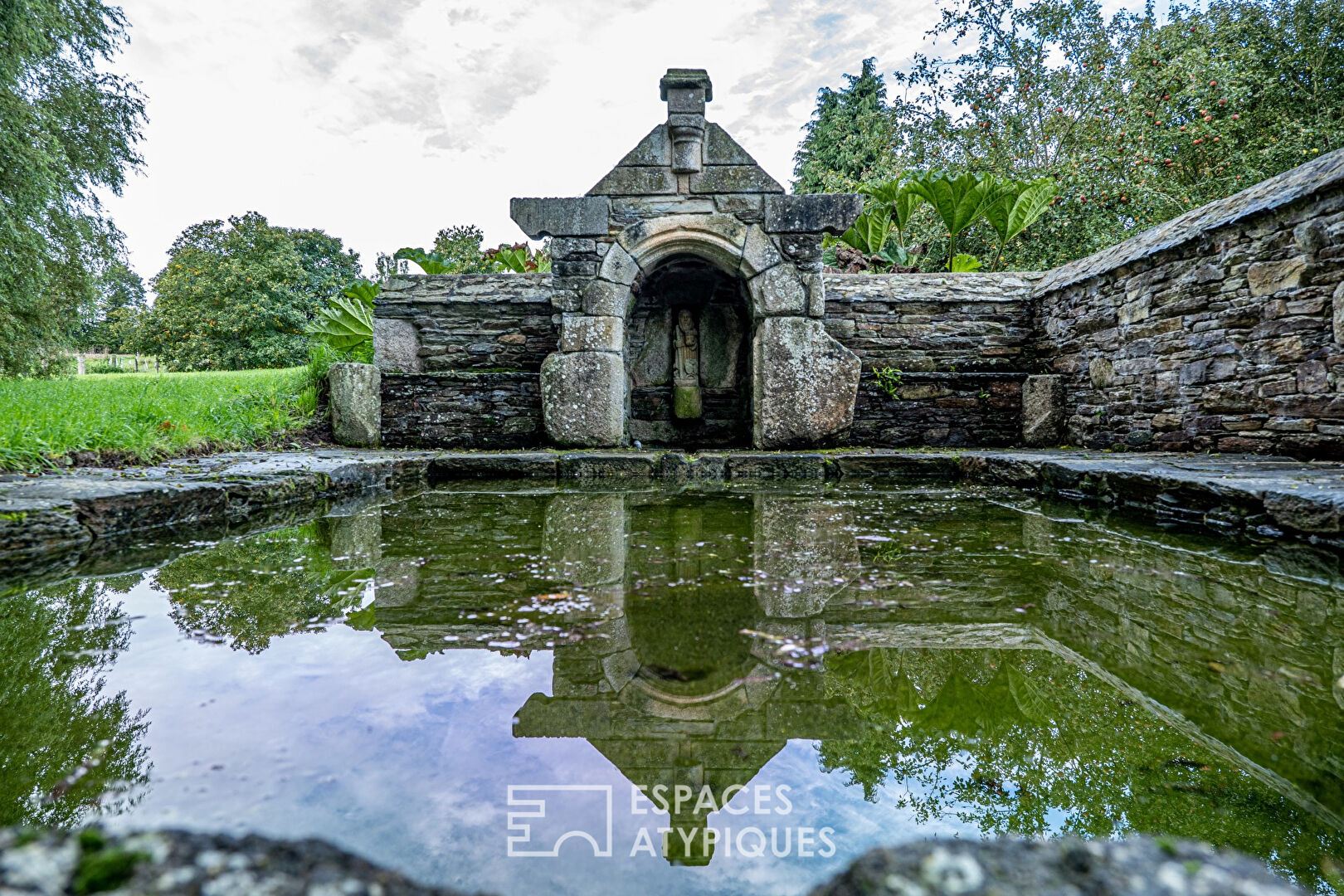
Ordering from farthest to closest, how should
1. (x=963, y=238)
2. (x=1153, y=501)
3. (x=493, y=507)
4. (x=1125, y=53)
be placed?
(x=1125, y=53)
(x=963, y=238)
(x=493, y=507)
(x=1153, y=501)

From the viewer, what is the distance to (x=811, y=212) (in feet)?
19.1

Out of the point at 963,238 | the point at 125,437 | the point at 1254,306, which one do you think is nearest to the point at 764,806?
the point at 125,437

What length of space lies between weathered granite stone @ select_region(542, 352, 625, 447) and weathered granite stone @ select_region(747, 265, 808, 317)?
1481mm

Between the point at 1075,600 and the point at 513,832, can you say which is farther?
the point at 1075,600

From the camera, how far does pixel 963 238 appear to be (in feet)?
39.1

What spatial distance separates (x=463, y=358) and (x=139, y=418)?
Result: 2722 mm

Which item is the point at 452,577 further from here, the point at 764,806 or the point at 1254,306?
the point at 1254,306

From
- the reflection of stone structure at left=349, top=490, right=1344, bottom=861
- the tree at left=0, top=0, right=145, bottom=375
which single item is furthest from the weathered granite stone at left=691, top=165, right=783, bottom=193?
the tree at left=0, top=0, right=145, bottom=375

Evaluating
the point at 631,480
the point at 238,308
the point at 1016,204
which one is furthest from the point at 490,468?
the point at 238,308

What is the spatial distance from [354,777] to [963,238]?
13124 millimetres

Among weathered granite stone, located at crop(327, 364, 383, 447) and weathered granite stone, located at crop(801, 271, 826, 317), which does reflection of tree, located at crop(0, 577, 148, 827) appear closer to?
weathered granite stone, located at crop(327, 364, 383, 447)

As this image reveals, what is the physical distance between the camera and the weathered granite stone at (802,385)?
5.76 meters

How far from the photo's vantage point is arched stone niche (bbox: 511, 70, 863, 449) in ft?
19.0

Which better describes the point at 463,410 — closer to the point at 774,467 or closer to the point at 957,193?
the point at 774,467
